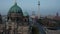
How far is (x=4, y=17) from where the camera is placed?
6.61 m

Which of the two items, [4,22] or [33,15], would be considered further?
[33,15]

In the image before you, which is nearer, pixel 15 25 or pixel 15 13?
pixel 15 25

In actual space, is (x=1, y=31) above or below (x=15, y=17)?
below

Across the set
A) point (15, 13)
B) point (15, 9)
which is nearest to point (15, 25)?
point (15, 13)

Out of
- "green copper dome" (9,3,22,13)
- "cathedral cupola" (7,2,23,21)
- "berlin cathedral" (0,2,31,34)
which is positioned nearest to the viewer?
"berlin cathedral" (0,2,31,34)

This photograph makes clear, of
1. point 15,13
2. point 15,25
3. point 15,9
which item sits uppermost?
point 15,9

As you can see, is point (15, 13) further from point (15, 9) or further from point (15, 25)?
point (15, 25)

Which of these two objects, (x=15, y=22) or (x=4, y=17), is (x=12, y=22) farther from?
(x=4, y=17)

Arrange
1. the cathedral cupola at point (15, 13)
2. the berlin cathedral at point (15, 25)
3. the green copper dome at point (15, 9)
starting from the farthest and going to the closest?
1. the green copper dome at point (15, 9)
2. the cathedral cupola at point (15, 13)
3. the berlin cathedral at point (15, 25)

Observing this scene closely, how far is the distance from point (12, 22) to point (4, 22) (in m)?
0.39

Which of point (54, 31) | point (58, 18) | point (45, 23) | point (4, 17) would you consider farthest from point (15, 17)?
point (58, 18)

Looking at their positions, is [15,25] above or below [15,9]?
below

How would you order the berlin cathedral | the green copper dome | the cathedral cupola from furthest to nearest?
the green copper dome < the cathedral cupola < the berlin cathedral

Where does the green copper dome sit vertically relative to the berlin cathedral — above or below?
above
